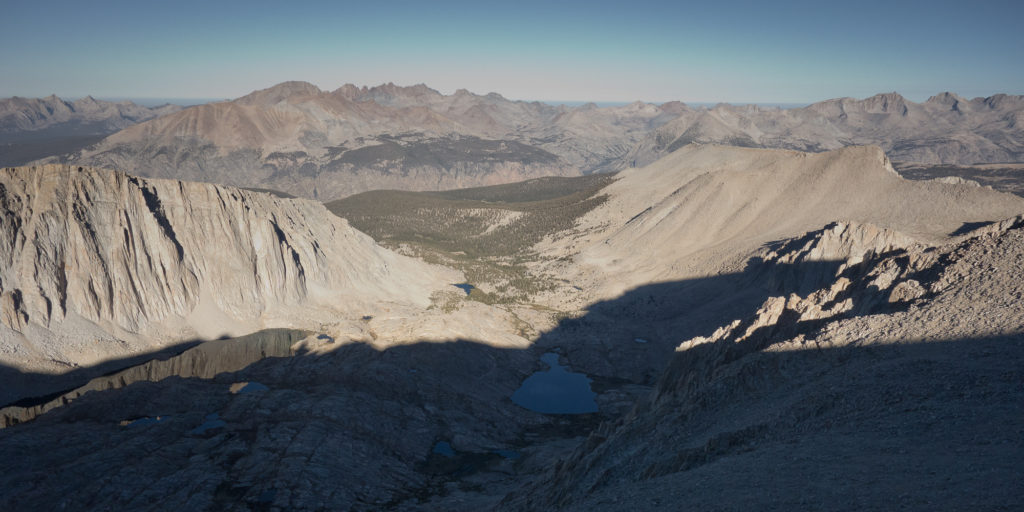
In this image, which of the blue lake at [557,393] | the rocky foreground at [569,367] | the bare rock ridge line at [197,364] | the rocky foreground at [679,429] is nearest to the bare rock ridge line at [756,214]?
the rocky foreground at [569,367]

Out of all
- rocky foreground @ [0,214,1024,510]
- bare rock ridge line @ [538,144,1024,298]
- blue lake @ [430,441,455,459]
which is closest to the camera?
rocky foreground @ [0,214,1024,510]

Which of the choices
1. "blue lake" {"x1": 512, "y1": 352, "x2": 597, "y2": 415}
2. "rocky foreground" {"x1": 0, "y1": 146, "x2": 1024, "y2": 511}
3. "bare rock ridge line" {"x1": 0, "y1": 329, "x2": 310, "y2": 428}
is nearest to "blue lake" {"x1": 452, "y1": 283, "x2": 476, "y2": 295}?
"rocky foreground" {"x1": 0, "y1": 146, "x2": 1024, "y2": 511}

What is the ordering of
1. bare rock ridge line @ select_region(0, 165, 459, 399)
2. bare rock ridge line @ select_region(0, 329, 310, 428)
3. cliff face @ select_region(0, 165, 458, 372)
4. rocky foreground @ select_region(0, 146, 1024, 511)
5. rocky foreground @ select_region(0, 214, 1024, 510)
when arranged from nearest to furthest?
rocky foreground @ select_region(0, 214, 1024, 510), rocky foreground @ select_region(0, 146, 1024, 511), bare rock ridge line @ select_region(0, 329, 310, 428), bare rock ridge line @ select_region(0, 165, 459, 399), cliff face @ select_region(0, 165, 458, 372)

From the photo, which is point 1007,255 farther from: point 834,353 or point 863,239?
point 863,239

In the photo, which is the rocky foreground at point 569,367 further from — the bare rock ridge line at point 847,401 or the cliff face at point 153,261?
the cliff face at point 153,261

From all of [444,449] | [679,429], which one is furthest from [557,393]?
[679,429]

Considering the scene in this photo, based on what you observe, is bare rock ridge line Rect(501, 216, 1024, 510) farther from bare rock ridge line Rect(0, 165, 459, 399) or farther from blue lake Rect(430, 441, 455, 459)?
bare rock ridge line Rect(0, 165, 459, 399)
